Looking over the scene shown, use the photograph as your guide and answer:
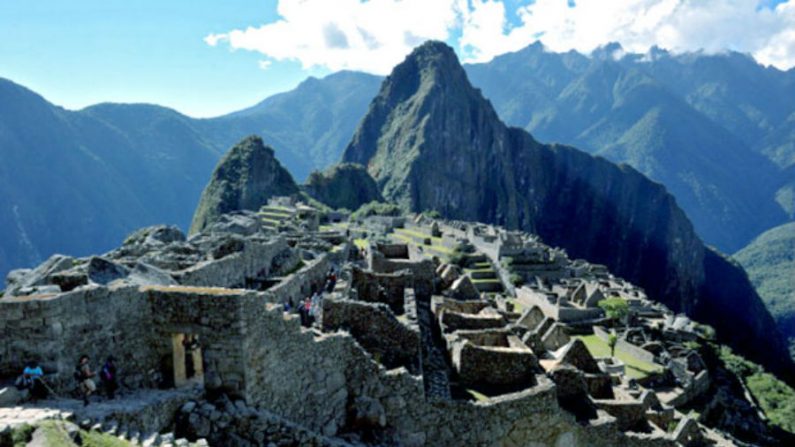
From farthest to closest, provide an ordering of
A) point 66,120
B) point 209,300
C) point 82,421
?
1. point 66,120
2. point 209,300
3. point 82,421

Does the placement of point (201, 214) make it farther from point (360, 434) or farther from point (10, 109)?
point (360, 434)

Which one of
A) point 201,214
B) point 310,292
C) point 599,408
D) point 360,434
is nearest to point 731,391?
point 599,408

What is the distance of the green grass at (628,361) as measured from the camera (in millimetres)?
37531

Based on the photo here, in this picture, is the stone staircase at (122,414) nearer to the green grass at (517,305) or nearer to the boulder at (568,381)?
the boulder at (568,381)

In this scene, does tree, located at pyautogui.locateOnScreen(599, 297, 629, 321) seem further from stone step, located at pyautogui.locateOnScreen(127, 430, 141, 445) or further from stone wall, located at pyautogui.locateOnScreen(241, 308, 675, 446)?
stone step, located at pyautogui.locateOnScreen(127, 430, 141, 445)

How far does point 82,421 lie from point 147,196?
8053 inches

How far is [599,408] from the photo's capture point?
18.7m

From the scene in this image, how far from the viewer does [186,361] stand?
1161 centimetres

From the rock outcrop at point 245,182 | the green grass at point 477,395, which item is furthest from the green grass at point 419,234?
the green grass at point 477,395

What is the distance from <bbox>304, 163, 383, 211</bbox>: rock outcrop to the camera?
518ft

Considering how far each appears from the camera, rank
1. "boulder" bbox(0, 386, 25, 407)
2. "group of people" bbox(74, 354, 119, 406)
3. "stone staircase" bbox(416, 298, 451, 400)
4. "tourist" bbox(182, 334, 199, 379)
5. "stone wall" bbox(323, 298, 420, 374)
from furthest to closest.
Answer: "stone wall" bbox(323, 298, 420, 374)
"stone staircase" bbox(416, 298, 451, 400)
"tourist" bbox(182, 334, 199, 379)
"group of people" bbox(74, 354, 119, 406)
"boulder" bbox(0, 386, 25, 407)

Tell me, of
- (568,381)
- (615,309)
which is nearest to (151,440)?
(568,381)

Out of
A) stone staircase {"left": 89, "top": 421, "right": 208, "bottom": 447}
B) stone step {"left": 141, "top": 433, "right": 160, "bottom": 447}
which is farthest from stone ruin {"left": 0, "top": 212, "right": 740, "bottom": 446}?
stone step {"left": 141, "top": 433, "right": 160, "bottom": 447}

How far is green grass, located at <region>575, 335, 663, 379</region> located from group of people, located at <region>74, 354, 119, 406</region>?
31689mm
